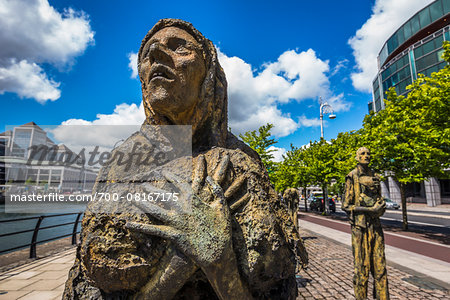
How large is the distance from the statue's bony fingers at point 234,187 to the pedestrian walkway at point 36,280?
546cm

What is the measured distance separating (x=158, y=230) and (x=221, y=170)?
453mm

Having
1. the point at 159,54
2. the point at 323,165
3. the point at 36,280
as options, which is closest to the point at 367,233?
the point at 159,54

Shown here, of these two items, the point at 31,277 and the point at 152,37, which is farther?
the point at 31,277

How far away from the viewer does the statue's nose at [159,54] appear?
5.01 ft

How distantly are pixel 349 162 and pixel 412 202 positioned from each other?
25.7 m

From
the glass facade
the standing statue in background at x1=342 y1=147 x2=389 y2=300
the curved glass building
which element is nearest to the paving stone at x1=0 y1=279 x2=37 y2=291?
the standing statue in background at x1=342 y1=147 x2=389 y2=300

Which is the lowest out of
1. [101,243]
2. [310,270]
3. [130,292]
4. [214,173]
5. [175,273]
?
[310,270]

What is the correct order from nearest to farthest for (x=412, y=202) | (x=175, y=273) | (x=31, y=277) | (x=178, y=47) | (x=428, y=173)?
(x=175, y=273) → (x=178, y=47) → (x=31, y=277) → (x=428, y=173) → (x=412, y=202)

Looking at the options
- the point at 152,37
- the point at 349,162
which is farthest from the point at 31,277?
the point at 349,162

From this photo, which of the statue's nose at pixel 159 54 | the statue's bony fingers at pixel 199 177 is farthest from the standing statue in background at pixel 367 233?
the statue's nose at pixel 159 54

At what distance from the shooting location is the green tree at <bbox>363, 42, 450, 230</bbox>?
8812 mm

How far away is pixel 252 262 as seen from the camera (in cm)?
124

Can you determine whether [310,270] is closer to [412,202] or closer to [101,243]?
[101,243]

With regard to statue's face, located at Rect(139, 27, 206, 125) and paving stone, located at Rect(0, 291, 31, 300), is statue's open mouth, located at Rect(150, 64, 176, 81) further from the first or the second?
paving stone, located at Rect(0, 291, 31, 300)
